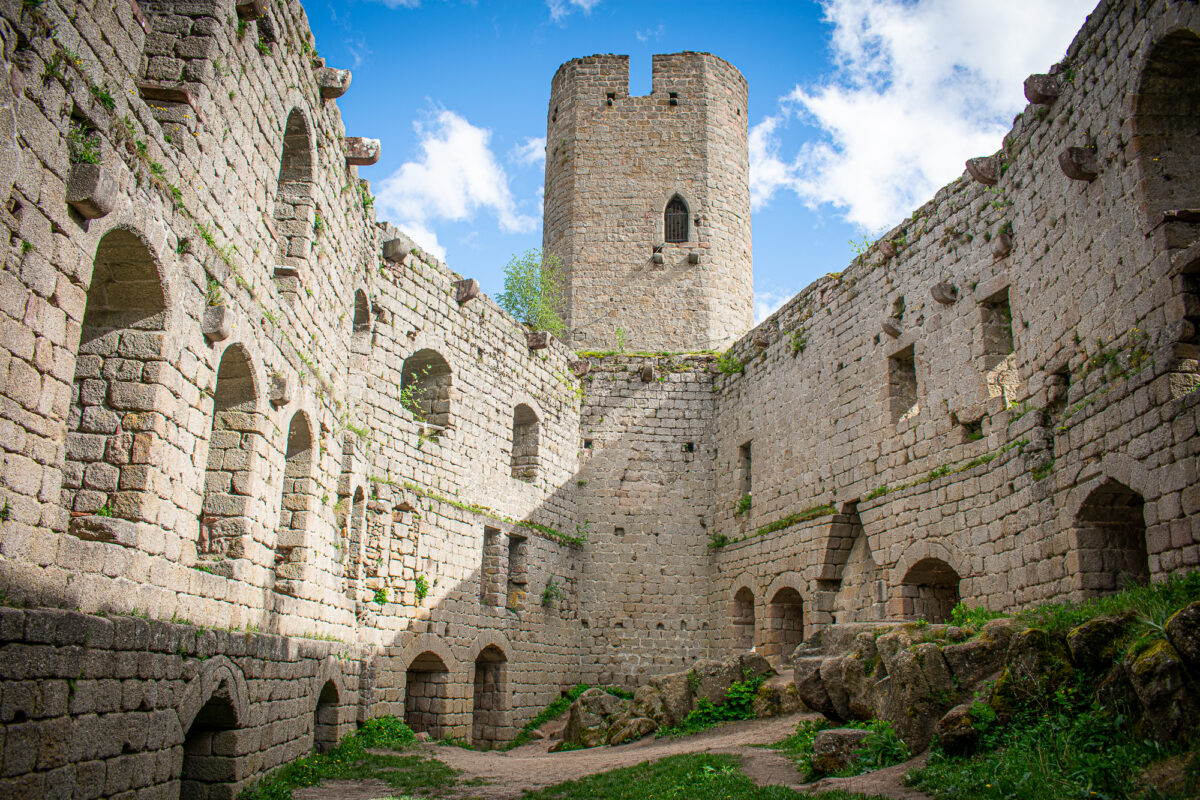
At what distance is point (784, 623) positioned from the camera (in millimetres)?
15508

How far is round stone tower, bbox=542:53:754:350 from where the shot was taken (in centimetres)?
2211

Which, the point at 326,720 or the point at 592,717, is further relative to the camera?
the point at 592,717

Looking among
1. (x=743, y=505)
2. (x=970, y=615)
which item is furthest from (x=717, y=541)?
(x=970, y=615)

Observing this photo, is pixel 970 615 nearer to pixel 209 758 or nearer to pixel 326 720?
pixel 326 720

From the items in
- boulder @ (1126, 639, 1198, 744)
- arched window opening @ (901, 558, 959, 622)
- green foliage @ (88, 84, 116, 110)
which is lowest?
boulder @ (1126, 639, 1198, 744)

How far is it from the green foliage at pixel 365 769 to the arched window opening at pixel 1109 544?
21.9 feet

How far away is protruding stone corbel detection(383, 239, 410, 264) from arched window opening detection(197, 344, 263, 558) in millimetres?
5060

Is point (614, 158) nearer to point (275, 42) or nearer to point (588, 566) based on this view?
point (588, 566)

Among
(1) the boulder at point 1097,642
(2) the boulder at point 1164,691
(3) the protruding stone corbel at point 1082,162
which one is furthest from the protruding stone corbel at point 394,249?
(2) the boulder at point 1164,691

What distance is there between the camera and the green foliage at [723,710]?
12.0 metres

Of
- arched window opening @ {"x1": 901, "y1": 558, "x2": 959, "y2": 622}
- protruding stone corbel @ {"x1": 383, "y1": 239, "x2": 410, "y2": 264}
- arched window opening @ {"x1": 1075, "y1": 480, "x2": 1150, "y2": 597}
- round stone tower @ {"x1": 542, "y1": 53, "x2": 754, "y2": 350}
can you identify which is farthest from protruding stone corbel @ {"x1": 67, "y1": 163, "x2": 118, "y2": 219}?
round stone tower @ {"x1": 542, "y1": 53, "x2": 754, "y2": 350}

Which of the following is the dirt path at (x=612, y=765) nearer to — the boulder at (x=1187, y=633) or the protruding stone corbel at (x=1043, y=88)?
the boulder at (x=1187, y=633)

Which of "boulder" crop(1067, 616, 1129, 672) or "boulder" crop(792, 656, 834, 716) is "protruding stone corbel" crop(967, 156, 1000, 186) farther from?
"boulder" crop(1067, 616, 1129, 672)

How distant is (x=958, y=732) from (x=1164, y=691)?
1.69 m
